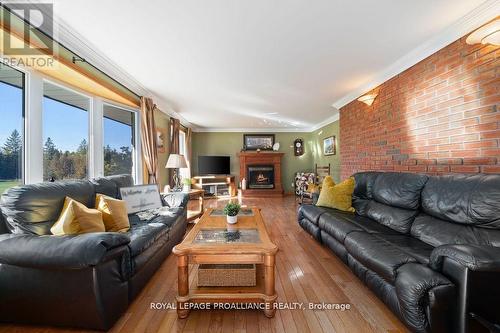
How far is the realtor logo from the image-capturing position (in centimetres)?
167

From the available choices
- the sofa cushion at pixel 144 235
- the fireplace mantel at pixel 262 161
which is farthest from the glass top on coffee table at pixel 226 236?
the fireplace mantel at pixel 262 161

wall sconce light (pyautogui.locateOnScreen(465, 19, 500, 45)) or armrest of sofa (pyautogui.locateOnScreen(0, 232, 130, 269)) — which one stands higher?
wall sconce light (pyautogui.locateOnScreen(465, 19, 500, 45))

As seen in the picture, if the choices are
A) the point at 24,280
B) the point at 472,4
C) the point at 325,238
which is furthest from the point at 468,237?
the point at 24,280

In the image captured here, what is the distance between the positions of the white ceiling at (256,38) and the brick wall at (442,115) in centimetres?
35

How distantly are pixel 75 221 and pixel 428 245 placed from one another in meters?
2.96

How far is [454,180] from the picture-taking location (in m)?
1.84

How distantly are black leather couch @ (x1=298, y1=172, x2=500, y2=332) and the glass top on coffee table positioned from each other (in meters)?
0.91

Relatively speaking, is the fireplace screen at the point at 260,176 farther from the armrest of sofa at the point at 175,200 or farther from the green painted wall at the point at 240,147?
the armrest of sofa at the point at 175,200

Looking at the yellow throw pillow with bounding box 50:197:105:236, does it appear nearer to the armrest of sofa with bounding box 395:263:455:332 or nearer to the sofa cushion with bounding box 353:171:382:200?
the armrest of sofa with bounding box 395:263:455:332

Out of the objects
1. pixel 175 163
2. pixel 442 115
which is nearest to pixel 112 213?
pixel 175 163

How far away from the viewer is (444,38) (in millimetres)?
2236

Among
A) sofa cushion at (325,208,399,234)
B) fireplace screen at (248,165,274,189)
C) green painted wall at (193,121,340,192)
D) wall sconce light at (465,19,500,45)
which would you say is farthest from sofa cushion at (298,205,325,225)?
green painted wall at (193,121,340,192)

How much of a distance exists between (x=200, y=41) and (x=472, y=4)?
8.25 ft

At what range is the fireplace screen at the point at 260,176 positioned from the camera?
734 centimetres
